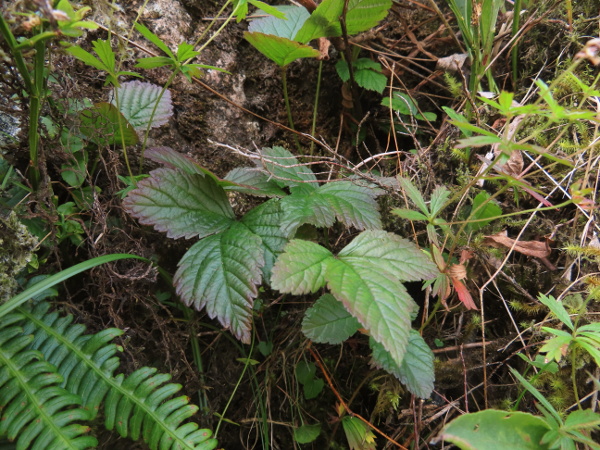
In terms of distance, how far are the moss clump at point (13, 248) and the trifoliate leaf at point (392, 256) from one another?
2.83 ft

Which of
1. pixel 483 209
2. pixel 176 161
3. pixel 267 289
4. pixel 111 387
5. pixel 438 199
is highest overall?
pixel 176 161

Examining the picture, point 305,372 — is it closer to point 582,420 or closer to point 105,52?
point 582,420

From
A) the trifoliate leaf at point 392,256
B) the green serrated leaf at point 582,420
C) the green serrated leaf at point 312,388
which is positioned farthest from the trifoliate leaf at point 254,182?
the green serrated leaf at point 582,420

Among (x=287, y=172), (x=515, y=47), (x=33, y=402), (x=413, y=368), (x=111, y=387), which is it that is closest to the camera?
(x=33, y=402)

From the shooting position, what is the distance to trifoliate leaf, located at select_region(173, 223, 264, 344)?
1102 mm

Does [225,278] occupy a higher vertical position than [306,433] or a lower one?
higher

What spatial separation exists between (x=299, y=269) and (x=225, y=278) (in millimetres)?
215

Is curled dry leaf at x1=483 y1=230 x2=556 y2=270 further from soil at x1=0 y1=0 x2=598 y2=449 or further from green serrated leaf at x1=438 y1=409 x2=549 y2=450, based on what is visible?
green serrated leaf at x1=438 y1=409 x2=549 y2=450

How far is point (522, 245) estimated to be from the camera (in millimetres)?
1469

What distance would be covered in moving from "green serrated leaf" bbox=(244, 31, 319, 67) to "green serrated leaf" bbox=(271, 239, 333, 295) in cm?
71

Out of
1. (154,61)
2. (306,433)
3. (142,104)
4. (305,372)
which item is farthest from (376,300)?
(142,104)

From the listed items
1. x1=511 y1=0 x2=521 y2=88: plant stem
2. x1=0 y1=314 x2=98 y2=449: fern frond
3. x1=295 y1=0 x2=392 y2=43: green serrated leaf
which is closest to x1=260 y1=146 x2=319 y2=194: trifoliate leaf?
x1=295 y1=0 x2=392 y2=43: green serrated leaf

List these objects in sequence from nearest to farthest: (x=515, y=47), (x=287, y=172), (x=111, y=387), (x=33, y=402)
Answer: (x=33, y=402) < (x=111, y=387) < (x=287, y=172) < (x=515, y=47)

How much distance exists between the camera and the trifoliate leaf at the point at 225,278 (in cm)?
110
